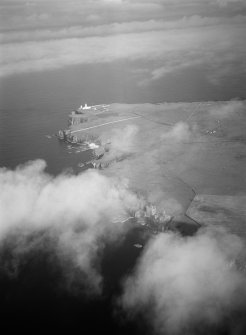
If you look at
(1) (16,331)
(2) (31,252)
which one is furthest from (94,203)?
(1) (16,331)

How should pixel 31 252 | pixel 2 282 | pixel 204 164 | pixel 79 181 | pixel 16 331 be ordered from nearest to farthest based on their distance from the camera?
pixel 16 331
pixel 2 282
pixel 31 252
pixel 79 181
pixel 204 164

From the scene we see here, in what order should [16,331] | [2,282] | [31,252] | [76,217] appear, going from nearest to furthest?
[16,331] < [2,282] < [31,252] < [76,217]

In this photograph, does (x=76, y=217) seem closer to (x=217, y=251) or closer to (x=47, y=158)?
(x=217, y=251)

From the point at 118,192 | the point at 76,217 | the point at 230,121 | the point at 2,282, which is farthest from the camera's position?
the point at 230,121

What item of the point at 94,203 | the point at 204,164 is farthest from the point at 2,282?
the point at 204,164

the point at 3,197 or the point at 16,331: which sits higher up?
the point at 3,197


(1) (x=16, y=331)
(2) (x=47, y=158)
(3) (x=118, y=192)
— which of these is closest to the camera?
(1) (x=16, y=331)

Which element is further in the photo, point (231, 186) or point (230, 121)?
point (230, 121)

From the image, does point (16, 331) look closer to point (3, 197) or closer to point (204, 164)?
point (3, 197)

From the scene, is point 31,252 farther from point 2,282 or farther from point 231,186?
point 231,186
